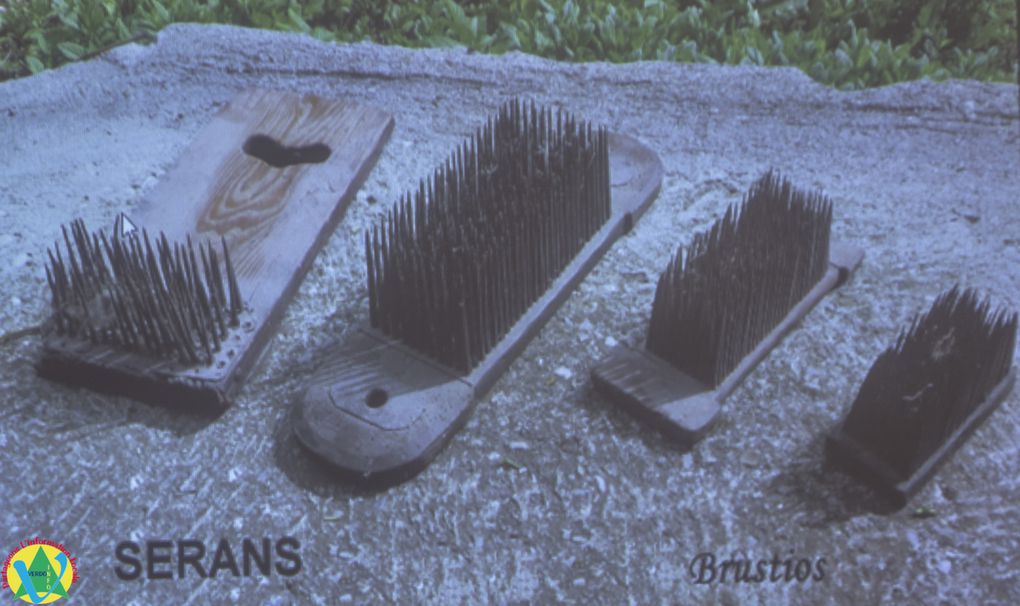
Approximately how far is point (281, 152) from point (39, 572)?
41.6 inches

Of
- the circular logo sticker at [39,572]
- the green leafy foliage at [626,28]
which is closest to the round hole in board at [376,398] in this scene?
the circular logo sticker at [39,572]

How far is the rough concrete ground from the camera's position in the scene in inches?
71.5

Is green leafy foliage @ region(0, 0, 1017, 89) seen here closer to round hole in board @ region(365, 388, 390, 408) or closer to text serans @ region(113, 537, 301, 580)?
round hole in board @ region(365, 388, 390, 408)

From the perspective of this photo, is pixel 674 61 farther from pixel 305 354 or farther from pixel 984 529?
pixel 984 529

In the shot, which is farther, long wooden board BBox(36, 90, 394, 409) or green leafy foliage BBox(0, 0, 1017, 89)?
green leafy foliage BBox(0, 0, 1017, 89)

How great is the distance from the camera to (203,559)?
1841mm

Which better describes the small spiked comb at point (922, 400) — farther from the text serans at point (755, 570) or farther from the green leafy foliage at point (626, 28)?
the green leafy foliage at point (626, 28)

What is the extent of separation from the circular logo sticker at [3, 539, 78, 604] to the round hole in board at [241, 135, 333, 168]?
0.98 m

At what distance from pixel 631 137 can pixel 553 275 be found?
1.64ft

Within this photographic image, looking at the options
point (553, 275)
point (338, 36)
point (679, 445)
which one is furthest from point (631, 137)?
point (338, 36)

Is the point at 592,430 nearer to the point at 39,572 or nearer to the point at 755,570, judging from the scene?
the point at 755,570

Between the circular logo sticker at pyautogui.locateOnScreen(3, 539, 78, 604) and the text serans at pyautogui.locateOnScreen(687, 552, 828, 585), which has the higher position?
the text serans at pyautogui.locateOnScreen(687, 552, 828, 585)

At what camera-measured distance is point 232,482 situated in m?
1.95

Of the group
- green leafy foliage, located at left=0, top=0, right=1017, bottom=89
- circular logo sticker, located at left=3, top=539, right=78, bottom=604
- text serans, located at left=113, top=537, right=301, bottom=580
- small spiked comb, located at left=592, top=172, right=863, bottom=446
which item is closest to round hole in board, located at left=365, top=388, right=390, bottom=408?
text serans, located at left=113, top=537, right=301, bottom=580
